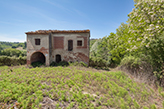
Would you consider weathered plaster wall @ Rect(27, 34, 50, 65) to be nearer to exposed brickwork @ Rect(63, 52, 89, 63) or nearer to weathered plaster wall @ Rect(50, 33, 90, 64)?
weathered plaster wall @ Rect(50, 33, 90, 64)

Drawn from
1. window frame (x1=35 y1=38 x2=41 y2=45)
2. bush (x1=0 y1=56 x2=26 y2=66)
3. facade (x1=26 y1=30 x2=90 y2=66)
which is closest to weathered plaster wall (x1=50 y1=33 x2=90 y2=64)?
facade (x1=26 y1=30 x2=90 y2=66)

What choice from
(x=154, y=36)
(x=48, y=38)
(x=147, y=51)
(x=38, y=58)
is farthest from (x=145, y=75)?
(x=38, y=58)

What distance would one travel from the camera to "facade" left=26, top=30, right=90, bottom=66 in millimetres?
12148

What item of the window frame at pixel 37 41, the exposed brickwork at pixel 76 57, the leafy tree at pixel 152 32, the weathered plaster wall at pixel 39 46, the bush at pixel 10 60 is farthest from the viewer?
the bush at pixel 10 60

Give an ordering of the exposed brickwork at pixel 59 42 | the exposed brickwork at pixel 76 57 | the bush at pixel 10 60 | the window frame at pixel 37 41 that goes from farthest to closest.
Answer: the bush at pixel 10 60 < the exposed brickwork at pixel 59 42 < the exposed brickwork at pixel 76 57 < the window frame at pixel 37 41

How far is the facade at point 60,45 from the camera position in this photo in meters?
12.1

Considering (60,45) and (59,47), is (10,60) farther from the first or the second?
(60,45)

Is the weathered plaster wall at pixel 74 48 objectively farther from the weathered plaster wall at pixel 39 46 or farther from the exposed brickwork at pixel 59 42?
the weathered plaster wall at pixel 39 46

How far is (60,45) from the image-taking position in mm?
12859

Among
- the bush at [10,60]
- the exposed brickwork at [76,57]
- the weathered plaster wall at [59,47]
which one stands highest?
the weathered plaster wall at [59,47]

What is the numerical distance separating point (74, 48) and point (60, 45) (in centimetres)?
220

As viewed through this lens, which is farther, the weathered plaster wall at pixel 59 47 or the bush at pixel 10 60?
the bush at pixel 10 60

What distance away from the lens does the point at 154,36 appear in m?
6.36

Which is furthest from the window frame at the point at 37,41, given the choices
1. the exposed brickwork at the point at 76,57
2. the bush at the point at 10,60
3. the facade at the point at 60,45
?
the exposed brickwork at the point at 76,57
